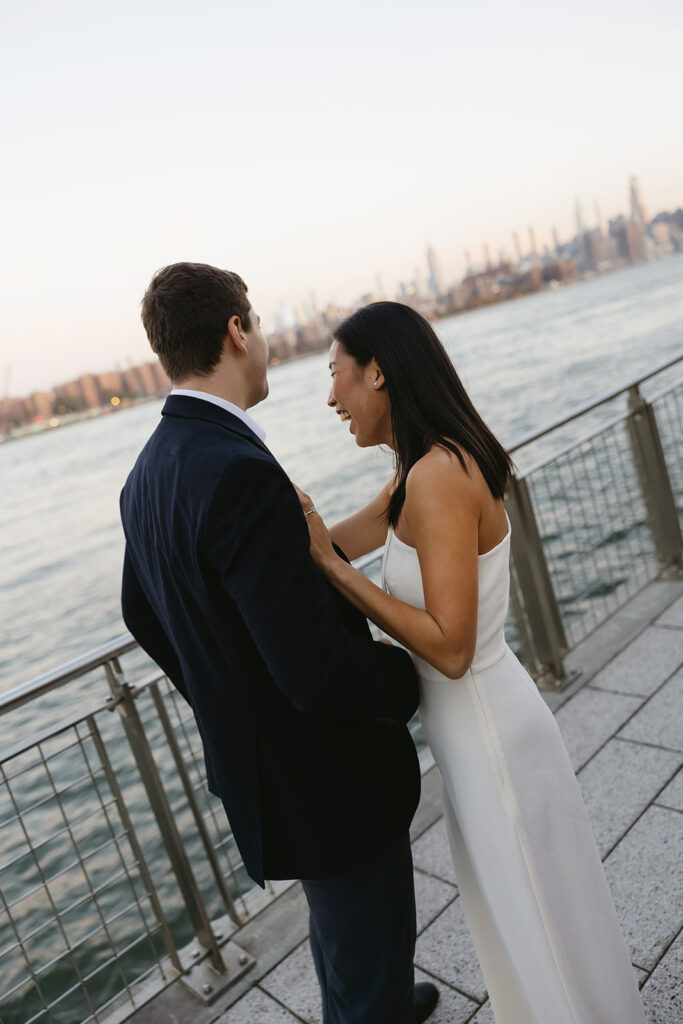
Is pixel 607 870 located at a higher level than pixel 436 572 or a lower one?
lower

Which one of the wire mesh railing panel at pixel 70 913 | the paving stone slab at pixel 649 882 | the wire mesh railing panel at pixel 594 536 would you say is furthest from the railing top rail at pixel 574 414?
the wire mesh railing panel at pixel 70 913

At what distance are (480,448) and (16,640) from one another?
2425 centimetres

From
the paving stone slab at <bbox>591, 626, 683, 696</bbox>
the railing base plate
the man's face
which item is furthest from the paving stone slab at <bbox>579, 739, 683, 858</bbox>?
the man's face

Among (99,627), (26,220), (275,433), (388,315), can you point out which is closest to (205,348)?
(388,315)

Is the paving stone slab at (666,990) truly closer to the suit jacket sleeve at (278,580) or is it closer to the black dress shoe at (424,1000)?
the black dress shoe at (424,1000)

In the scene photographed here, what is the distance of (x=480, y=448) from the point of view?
164 cm

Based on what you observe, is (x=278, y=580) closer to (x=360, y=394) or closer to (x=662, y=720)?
(x=360, y=394)

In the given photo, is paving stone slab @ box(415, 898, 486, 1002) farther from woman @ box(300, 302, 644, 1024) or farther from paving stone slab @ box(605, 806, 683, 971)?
woman @ box(300, 302, 644, 1024)

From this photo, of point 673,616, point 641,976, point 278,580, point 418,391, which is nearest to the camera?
point 278,580

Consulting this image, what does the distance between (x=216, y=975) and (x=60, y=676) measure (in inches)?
48.7

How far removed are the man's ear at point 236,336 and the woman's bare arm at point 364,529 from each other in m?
0.66

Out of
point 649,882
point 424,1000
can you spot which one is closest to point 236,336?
point 424,1000

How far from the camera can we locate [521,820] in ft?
5.48

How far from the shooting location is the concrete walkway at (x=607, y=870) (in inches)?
91.4
